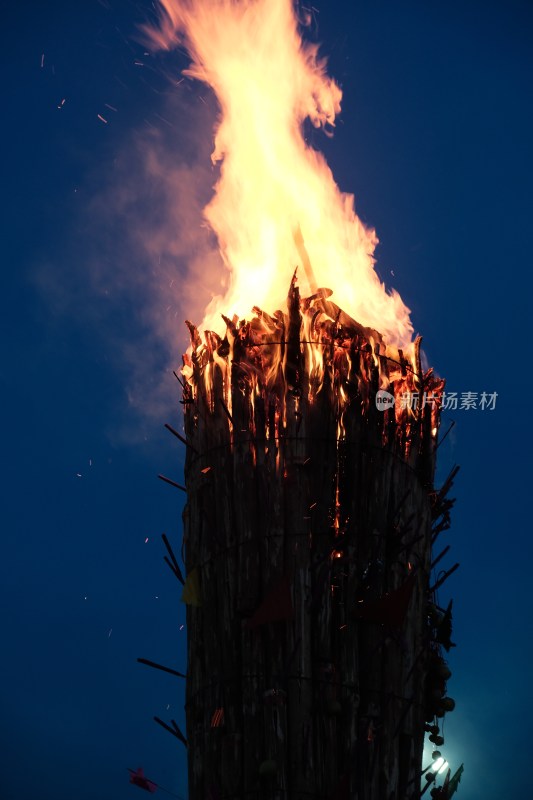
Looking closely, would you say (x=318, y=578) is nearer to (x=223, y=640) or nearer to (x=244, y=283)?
(x=223, y=640)

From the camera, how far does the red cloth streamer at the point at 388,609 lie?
8844mm

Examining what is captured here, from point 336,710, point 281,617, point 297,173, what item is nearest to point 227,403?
point 281,617

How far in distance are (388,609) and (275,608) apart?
987 millimetres

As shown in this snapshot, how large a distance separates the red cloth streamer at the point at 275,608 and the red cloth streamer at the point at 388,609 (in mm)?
597

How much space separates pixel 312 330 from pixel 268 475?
5.29 ft

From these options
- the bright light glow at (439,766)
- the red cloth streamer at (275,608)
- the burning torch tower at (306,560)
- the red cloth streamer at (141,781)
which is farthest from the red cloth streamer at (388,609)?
the red cloth streamer at (141,781)

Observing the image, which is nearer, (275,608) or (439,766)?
(275,608)

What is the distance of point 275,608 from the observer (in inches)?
341

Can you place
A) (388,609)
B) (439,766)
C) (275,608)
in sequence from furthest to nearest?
1. (439,766)
2. (388,609)
3. (275,608)

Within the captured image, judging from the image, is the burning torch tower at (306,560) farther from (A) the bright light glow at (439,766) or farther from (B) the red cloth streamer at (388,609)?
(A) the bright light glow at (439,766)

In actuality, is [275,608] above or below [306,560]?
below

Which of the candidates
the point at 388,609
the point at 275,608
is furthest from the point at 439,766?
the point at 275,608

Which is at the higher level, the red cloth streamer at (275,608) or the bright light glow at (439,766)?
the red cloth streamer at (275,608)

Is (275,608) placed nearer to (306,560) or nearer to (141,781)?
(306,560)
